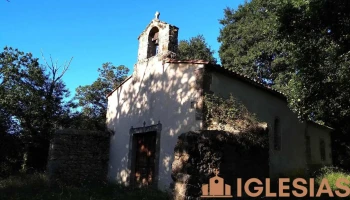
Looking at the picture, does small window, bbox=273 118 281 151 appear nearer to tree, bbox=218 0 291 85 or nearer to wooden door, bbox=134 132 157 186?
wooden door, bbox=134 132 157 186

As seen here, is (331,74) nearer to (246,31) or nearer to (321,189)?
(321,189)

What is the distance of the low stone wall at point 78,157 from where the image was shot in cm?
1322

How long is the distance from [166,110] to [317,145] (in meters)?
10.6

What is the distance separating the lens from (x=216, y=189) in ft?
24.6

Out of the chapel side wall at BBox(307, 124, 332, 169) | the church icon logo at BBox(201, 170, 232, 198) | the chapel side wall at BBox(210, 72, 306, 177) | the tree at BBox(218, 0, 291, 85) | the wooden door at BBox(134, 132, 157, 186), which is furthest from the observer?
the tree at BBox(218, 0, 291, 85)

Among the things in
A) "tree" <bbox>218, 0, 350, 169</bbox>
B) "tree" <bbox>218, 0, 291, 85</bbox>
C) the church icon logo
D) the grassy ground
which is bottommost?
the grassy ground

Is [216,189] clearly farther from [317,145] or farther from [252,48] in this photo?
[252,48]

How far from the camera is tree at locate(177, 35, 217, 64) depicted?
92.8 ft

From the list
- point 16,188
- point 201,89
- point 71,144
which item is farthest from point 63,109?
point 201,89

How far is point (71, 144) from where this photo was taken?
13734mm

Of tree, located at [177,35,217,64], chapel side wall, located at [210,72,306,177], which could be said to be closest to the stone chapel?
chapel side wall, located at [210,72,306,177]

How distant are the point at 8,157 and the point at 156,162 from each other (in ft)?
31.7

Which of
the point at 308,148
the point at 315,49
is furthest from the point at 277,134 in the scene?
the point at 315,49

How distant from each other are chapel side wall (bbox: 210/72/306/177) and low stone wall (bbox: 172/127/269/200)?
118 inches
